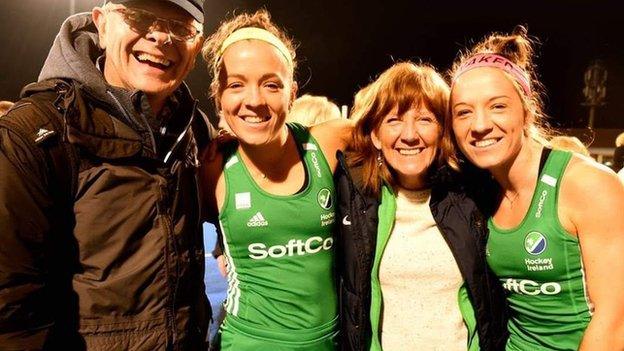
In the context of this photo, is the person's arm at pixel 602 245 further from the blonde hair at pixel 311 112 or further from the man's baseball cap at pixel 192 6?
the blonde hair at pixel 311 112

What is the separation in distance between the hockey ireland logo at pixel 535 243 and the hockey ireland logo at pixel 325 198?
946 millimetres

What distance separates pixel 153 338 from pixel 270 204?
840 millimetres

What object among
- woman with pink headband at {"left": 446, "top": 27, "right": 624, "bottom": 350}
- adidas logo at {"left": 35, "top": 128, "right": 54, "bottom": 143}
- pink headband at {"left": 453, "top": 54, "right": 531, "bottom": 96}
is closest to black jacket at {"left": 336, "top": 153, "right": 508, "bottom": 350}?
woman with pink headband at {"left": 446, "top": 27, "right": 624, "bottom": 350}

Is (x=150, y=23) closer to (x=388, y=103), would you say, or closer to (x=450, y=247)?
(x=388, y=103)

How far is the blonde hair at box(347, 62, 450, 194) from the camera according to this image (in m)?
2.55

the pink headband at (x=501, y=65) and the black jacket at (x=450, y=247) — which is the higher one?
the pink headband at (x=501, y=65)

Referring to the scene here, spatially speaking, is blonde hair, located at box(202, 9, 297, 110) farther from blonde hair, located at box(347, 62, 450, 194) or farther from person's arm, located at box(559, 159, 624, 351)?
person's arm, located at box(559, 159, 624, 351)

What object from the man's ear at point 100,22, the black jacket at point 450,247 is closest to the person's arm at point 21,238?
the man's ear at point 100,22

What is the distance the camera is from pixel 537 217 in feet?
7.36

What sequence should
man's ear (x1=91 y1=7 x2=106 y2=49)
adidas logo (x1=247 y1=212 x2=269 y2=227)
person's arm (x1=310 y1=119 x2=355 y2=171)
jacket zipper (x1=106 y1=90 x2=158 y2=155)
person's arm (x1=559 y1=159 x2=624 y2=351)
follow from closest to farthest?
jacket zipper (x1=106 y1=90 x2=158 y2=155)
man's ear (x1=91 y1=7 x2=106 y2=49)
person's arm (x1=559 y1=159 x2=624 y2=351)
adidas logo (x1=247 y1=212 x2=269 y2=227)
person's arm (x1=310 y1=119 x2=355 y2=171)

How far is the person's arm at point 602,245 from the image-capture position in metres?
2.11

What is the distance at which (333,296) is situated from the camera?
2.55 metres

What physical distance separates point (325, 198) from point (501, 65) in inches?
43.1

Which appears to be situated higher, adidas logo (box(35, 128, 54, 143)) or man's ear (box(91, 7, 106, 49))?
man's ear (box(91, 7, 106, 49))
